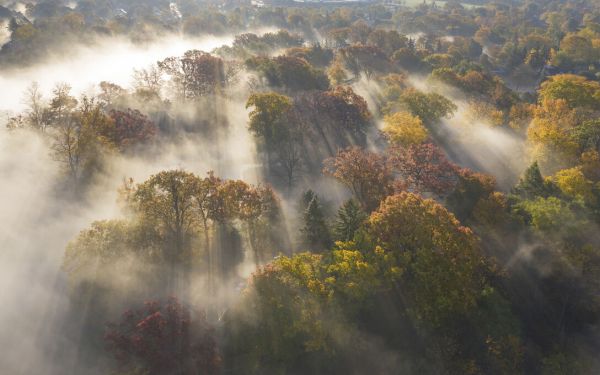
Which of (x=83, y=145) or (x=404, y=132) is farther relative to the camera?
(x=404, y=132)

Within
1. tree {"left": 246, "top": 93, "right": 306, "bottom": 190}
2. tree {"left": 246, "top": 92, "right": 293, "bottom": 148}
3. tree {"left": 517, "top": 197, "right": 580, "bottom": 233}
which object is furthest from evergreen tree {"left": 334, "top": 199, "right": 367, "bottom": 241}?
tree {"left": 246, "top": 92, "right": 293, "bottom": 148}


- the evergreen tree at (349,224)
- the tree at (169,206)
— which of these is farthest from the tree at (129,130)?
the evergreen tree at (349,224)

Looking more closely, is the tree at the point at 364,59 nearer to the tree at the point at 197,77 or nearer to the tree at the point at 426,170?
the tree at the point at 197,77

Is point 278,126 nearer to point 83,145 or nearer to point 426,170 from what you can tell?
point 426,170

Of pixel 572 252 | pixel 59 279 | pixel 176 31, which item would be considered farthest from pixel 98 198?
pixel 176 31

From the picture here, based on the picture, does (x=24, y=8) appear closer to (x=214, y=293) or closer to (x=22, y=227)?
(x=22, y=227)

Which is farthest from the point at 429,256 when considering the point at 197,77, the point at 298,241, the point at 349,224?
the point at 197,77
